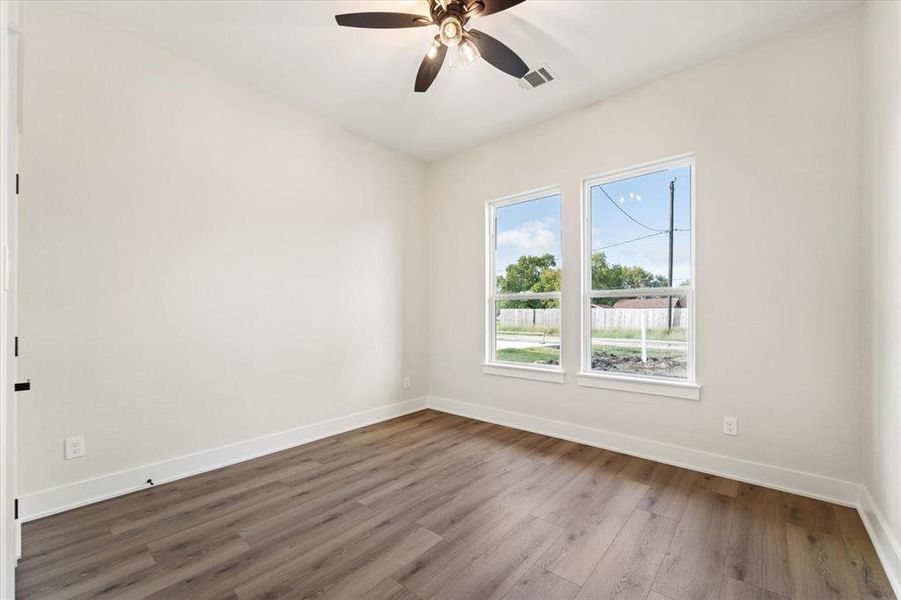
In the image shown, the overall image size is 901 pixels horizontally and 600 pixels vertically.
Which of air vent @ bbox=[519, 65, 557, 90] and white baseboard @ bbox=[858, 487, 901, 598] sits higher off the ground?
air vent @ bbox=[519, 65, 557, 90]

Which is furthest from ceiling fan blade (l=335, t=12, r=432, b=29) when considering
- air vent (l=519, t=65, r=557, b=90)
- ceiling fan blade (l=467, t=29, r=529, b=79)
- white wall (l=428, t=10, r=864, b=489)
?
white wall (l=428, t=10, r=864, b=489)

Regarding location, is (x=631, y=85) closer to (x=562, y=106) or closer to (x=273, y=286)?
(x=562, y=106)

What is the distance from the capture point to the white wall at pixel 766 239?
238 centimetres

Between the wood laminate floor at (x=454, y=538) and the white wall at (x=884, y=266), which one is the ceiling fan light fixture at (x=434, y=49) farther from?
the wood laminate floor at (x=454, y=538)

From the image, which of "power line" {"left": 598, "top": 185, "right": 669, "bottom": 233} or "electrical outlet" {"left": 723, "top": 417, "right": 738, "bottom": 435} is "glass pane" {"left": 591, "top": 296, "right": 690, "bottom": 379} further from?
"power line" {"left": 598, "top": 185, "right": 669, "bottom": 233}

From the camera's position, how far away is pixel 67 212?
2.36m

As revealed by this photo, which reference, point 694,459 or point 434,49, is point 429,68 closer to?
point 434,49

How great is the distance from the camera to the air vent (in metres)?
2.92

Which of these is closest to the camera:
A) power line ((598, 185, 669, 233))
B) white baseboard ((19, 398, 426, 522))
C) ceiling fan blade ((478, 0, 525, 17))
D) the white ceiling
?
ceiling fan blade ((478, 0, 525, 17))

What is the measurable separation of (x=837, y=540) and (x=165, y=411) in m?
3.96

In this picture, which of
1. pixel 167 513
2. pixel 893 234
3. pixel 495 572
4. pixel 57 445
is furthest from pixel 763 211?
pixel 57 445

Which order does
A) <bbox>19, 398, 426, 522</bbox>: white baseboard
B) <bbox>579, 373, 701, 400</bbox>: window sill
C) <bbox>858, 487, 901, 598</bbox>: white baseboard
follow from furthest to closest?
<bbox>579, 373, 701, 400</bbox>: window sill < <bbox>19, 398, 426, 522</bbox>: white baseboard < <bbox>858, 487, 901, 598</bbox>: white baseboard

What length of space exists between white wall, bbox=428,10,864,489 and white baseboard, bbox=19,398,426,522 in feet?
7.25

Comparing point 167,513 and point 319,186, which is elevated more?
point 319,186
